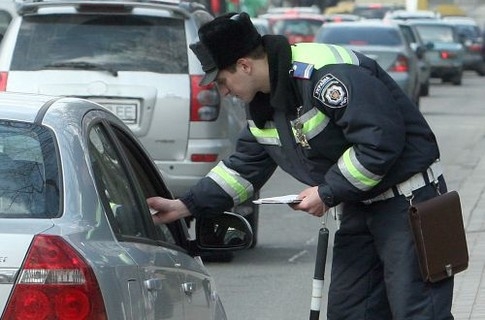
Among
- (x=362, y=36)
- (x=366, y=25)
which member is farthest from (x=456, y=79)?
(x=362, y=36)

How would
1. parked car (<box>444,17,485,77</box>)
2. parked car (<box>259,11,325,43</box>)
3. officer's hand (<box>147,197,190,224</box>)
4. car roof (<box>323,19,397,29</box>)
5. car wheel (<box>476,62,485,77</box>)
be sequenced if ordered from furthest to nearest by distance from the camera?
car wheel (<box>476,62,485,77</box>)
parked car (<box>444,17,485,77</box>)
parked car (<box>259,11,325,43</box>)
car roof (<box>323,19,397,29</box>)
officer's hand (<box>147,197,190,224</box>)

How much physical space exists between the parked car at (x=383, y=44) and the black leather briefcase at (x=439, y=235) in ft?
63.8

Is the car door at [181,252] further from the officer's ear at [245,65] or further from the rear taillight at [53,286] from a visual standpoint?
the rear taillight at [53,286]

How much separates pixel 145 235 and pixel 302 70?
2.69 feet

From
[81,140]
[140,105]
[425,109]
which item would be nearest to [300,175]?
[81,140]

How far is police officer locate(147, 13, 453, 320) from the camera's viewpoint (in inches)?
197

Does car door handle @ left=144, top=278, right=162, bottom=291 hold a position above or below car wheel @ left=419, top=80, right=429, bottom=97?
above

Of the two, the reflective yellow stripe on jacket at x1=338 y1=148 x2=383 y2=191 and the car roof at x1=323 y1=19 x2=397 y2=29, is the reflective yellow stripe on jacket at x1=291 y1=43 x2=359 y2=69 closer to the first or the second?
the reflective yellow stripe on jacket at x1=338 y1=148 x2=383 y2=191

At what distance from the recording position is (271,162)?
5.66m

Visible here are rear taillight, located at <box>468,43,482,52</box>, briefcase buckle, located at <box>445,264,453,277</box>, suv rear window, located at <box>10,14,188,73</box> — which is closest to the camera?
briefcase buckle, located at <box>445,264,453,277</box>

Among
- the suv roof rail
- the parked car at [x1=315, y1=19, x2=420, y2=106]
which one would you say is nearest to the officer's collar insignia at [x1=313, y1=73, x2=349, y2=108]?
the suv roof rail

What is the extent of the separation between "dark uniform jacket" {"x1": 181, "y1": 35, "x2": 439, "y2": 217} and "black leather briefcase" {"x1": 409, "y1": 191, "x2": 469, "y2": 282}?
15 cm

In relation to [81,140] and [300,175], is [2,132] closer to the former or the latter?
[81,140]

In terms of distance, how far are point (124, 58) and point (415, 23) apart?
32349 mm
